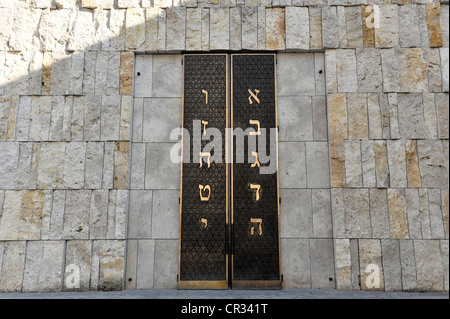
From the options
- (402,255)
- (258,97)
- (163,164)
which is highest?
(258,97)

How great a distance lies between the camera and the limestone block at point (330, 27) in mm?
8008

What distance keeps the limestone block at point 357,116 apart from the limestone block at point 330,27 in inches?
50.2

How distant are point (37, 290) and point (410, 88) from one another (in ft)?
29.6

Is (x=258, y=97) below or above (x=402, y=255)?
above

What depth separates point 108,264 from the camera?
7398 mm

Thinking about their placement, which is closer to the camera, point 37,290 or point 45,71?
point 37,290

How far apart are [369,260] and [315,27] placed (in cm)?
525

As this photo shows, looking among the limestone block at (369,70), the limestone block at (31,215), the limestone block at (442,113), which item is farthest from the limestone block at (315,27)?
the limestone block at (31,215)

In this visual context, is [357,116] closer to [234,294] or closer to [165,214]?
[234,294]

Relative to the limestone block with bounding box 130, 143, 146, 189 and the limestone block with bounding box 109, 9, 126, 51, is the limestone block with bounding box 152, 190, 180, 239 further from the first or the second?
the limestone block with bounding box 109, 9, 126, 51

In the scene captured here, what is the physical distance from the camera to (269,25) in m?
8.16

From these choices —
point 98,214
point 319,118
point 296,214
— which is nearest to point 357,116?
point 319,118
